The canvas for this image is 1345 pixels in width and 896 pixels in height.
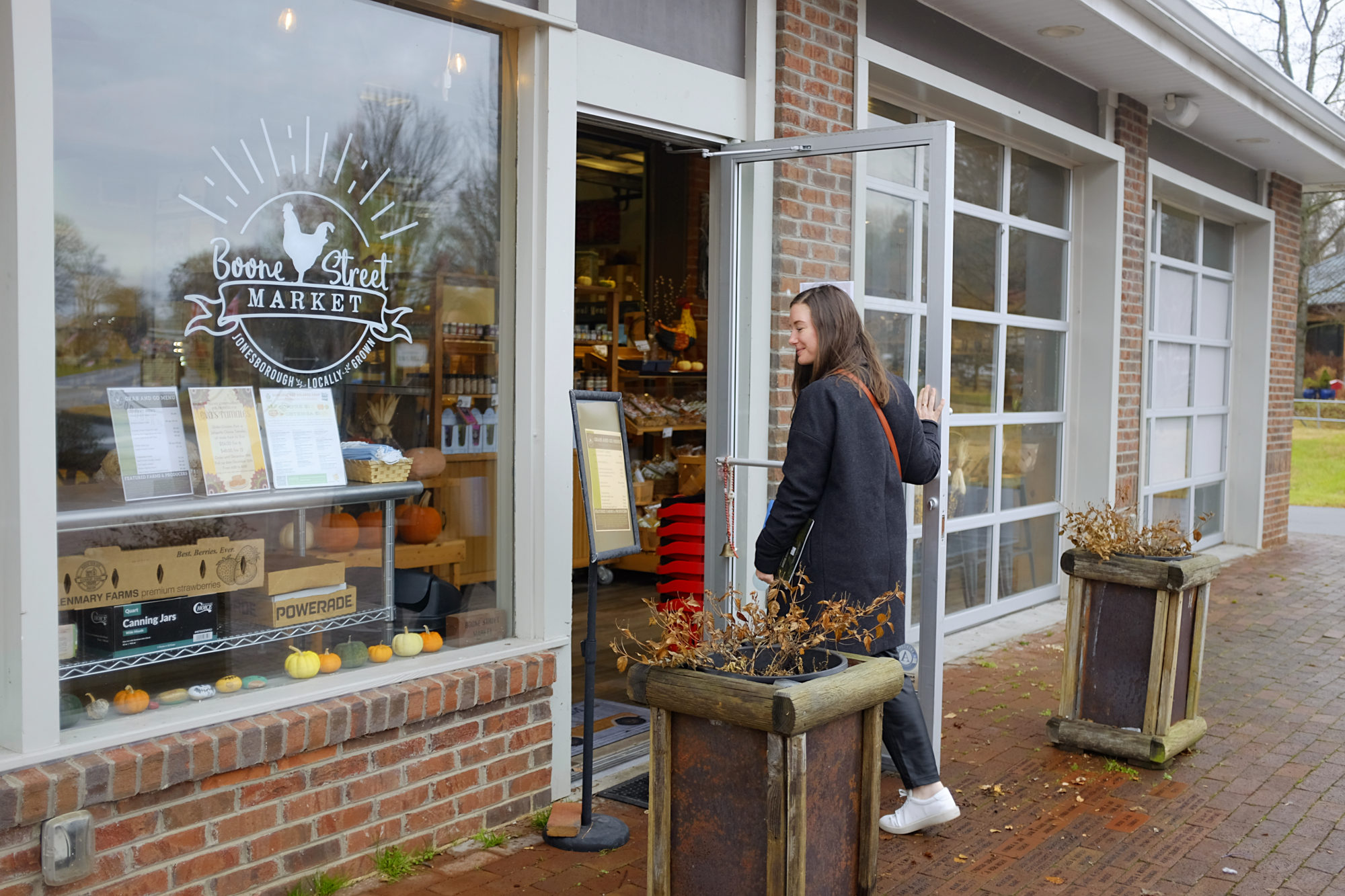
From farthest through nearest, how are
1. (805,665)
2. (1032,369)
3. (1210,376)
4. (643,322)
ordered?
(1210,376) → (643,322) → (1032,369) → (805,665)

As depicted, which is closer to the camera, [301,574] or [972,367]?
[301,574]

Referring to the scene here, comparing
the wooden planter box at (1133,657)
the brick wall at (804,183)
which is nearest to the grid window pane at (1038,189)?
the brick wall at (804,183)

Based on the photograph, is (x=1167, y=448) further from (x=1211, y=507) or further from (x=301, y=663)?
(x=301, y=663)

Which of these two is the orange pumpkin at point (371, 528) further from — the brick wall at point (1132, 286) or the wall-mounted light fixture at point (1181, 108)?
the wall-mounted light fixture at point (1181, 108)

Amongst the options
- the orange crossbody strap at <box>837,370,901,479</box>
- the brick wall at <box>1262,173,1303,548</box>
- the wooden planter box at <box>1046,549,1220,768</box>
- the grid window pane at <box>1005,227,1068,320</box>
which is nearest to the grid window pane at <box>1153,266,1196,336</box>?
the brick wall at <box>1262,173,1303,548</box>

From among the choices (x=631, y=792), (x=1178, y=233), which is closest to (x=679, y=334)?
(x=1178, y=233)

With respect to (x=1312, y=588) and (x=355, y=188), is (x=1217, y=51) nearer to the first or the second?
(x=1312, y=588)

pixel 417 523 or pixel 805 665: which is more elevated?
pixel 417 523

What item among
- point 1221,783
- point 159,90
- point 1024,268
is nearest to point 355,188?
point 159,90

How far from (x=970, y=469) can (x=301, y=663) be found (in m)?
4.85

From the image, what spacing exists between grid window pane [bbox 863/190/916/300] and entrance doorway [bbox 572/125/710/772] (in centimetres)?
190

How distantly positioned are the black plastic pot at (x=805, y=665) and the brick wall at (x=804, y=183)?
2167mm

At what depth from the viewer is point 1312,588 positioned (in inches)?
368

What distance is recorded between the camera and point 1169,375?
10273 millimetres
